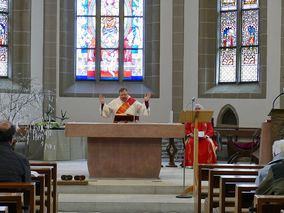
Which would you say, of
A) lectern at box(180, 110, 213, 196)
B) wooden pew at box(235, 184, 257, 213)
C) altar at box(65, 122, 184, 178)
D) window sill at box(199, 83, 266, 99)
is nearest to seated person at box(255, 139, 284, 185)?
wooden pew at box(235, 184, 257, 213)

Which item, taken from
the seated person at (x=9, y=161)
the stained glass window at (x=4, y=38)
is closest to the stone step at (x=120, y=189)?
the seated person at (x=9, y=161)

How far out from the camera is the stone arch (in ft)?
50.0

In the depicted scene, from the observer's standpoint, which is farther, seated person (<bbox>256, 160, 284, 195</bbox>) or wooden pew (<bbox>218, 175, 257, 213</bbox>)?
wooden pew (<bbox>218, 175, 257, 213</bbox>)

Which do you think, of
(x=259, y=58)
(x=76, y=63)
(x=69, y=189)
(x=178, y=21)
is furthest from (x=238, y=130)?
(x=69, y=189)

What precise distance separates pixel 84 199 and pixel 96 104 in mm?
7571

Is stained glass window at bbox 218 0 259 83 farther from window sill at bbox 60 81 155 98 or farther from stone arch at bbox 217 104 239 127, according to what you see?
window sill at bbox 60 81 155 98

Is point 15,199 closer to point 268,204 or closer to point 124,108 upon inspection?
point 268,204

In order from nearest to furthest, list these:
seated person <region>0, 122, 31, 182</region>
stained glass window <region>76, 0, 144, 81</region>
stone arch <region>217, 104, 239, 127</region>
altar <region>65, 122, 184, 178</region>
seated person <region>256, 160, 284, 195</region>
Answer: seated person <region>256, 160, 284, 195</region>, seated person <region>0, 122, 31, 182</region>, altar <region>65, 122, 184, 178</region>, stone arch <region>217, 104, 239, 127</region>, stained glass window <region>76, 0, 144, 81</region>

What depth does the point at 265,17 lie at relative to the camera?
Result: 586 inches

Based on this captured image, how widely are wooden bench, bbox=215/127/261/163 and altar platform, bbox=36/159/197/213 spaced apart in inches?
53.0

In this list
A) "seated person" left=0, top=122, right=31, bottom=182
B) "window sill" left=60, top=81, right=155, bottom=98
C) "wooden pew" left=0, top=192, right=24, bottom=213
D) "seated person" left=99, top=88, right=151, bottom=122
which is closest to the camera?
"wooden pew" left=0, top=192, right=24, bottom=213

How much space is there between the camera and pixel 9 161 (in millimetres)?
5137

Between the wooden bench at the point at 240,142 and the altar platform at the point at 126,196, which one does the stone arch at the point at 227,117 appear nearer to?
the wooden bench at the point at 240,142

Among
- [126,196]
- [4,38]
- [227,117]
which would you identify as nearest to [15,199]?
[126,196]
